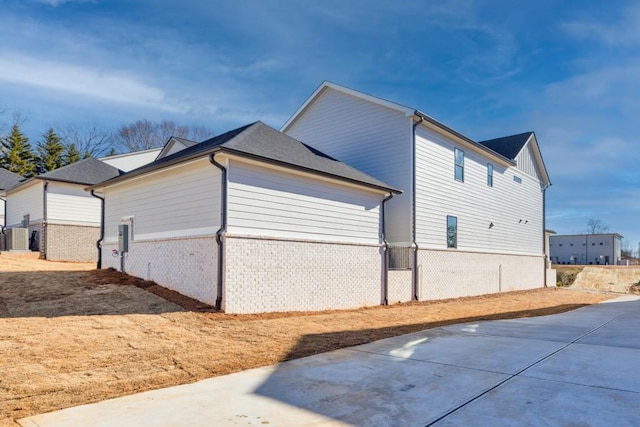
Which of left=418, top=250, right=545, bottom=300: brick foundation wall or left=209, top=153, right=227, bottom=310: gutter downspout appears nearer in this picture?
left=209, top=153, right=227, bottom=310: gutter downspout

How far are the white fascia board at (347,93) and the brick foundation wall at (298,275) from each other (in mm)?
5423

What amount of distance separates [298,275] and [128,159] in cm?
2055

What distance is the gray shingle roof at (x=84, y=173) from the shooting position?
69.3 ft

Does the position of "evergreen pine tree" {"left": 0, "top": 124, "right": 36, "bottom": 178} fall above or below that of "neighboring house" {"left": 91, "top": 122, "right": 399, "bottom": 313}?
above

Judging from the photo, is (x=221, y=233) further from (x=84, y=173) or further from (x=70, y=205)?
(x=84, y=173)

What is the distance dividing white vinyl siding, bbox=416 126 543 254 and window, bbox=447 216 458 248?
222mm

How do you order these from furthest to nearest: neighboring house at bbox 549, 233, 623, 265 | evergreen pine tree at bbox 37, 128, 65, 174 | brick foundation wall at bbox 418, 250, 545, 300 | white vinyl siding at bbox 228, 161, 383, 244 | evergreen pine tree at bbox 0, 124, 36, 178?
neighboring house at bbox 549, 233, 623, 265 < evergreen pine tree at bbox 37, 128, 65, 174 < evergreen pine tree at bbox 0, 124, 36, 178 < brick foundation wall at bbox 418, 250, 545, 300 < white vinyl siding at bbox 228, 161, 383, 244

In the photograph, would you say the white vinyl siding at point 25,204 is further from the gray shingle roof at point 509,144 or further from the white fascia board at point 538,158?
the white fascia board at point 538,158

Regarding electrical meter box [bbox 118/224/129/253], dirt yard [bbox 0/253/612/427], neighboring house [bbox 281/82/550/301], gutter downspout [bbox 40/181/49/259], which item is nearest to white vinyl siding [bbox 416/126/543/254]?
neighboring house [bbox 281/82/550/301]

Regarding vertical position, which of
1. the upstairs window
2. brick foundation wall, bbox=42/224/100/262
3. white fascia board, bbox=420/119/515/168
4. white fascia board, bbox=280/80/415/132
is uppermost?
white fascia board, bbox=280/80/415/132

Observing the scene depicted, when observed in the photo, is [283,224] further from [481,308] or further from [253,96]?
[253,96]

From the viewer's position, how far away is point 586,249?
85938mm

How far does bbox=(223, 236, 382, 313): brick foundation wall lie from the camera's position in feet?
32.8

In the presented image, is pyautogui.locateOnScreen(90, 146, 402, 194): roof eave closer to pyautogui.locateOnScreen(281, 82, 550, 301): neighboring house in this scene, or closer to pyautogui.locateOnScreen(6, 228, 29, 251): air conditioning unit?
pyautogui.locateOnScreen(281, 82, 550, 301): neighboring house
